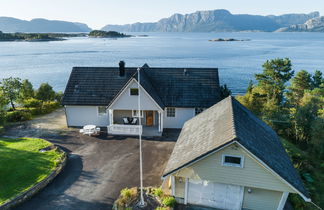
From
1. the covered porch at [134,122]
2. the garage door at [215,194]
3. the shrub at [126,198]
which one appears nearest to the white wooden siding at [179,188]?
the garage door at [215,194]

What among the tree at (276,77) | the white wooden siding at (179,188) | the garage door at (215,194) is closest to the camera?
the garage door at (215,194)

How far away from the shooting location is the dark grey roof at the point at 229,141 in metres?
11.3

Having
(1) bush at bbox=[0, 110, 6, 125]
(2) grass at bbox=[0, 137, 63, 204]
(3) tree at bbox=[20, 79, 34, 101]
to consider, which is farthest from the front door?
(3) tree at bbox=[20, 79, 34, 101]

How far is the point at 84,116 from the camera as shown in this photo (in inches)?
973

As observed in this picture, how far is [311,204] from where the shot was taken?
13984 mm

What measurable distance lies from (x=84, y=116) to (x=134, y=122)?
588 centimetres

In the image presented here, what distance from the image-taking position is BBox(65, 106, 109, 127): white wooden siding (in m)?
24.5

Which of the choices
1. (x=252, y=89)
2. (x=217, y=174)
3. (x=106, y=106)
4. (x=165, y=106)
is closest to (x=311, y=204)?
(x=217, y=174)

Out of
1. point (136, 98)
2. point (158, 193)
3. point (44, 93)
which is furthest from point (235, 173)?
point (44, 93)

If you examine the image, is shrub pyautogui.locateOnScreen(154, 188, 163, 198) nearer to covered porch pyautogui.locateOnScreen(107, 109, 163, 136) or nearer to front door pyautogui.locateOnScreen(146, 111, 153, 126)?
covered porch pyautogui.locateOnScreen(107, 109, 163, 136)

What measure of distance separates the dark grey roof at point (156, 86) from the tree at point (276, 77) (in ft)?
64.0

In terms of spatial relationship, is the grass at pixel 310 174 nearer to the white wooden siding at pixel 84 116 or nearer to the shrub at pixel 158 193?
the shrub at pixel 158 193

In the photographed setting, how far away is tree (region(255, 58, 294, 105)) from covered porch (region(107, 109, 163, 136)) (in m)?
25.2

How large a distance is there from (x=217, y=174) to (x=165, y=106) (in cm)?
1242
